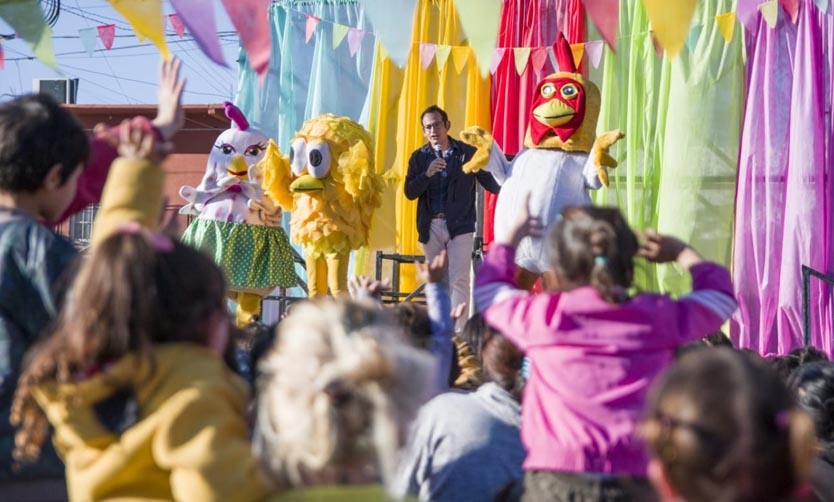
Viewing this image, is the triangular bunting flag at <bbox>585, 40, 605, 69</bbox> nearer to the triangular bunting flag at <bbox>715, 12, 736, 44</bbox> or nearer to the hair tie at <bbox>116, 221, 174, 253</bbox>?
the triangular bunting flag at <bbox>715, 12, 736, 44</bbox>

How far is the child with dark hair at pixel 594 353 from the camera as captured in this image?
2.21 metres

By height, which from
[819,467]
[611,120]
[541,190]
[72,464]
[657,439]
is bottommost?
[819,467]

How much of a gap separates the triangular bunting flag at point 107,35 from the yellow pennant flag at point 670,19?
4.28 metres

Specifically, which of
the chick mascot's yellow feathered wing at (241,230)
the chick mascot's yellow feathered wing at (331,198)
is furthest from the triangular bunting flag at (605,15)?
the chick mascot's yellow feathered wing at (241,230)

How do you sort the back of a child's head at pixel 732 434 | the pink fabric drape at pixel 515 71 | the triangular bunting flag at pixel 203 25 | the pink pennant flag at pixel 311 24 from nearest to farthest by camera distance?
1. the back of a child's head at pixel 732 434
2. the triangular bunting flag at pixel 203 25
3. the pink fabric drape at pixel 515 71
4. the pink pennant flag at pixel 311 24

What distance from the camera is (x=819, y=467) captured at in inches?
108

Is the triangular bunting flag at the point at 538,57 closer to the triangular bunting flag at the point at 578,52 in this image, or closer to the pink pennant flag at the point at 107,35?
the triangular bunting flag at the point at 578,52

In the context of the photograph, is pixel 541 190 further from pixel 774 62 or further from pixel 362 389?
pixel 362 389

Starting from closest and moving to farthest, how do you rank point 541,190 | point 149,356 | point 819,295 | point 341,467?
point 341,467 < point 149,356 < point 541,190 < point 819,295

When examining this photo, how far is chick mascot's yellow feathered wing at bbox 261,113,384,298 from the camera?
20.6 ft

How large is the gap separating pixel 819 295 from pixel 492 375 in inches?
194

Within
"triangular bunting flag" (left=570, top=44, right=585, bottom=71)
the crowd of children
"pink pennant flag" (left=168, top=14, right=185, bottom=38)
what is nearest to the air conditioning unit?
"pink pennant flag" (left=168, top=14, right=185, bottom=38)

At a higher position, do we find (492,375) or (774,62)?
(774,62)

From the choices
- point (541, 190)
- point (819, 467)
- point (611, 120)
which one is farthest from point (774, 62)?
point (819, 467)
